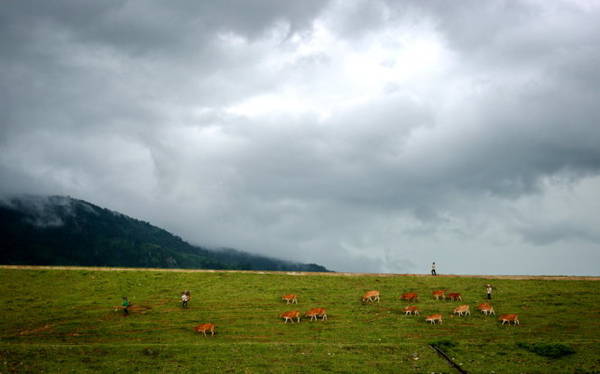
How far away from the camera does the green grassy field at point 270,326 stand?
107ft

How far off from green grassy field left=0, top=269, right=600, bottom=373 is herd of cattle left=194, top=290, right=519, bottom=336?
0.87 metres

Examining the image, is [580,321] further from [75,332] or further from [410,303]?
[75,332]

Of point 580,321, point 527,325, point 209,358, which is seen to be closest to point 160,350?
point 209,358

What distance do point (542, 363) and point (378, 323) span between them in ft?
46.4

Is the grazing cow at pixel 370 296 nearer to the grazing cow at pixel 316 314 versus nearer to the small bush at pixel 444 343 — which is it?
the grazing cow at pixel 316 314

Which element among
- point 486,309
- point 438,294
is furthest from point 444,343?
point 438,294

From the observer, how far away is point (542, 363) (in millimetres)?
32969

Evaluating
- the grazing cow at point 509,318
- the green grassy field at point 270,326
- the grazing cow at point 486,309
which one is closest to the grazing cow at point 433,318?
the green grassy field at point 270,326

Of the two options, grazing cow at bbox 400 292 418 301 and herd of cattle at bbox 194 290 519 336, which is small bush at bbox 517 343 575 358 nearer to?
herd of cattle at bbox 194 290 519 336

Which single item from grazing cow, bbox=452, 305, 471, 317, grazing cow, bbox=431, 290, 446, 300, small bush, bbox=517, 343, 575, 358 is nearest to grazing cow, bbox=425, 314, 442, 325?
grazing cow, bbox=452, 305, 471, 317

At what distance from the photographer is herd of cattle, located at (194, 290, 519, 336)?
43000 millimetres

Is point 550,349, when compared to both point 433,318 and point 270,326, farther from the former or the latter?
point 270,326

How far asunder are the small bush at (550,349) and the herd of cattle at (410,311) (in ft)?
24.1

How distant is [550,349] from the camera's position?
34.9 m
